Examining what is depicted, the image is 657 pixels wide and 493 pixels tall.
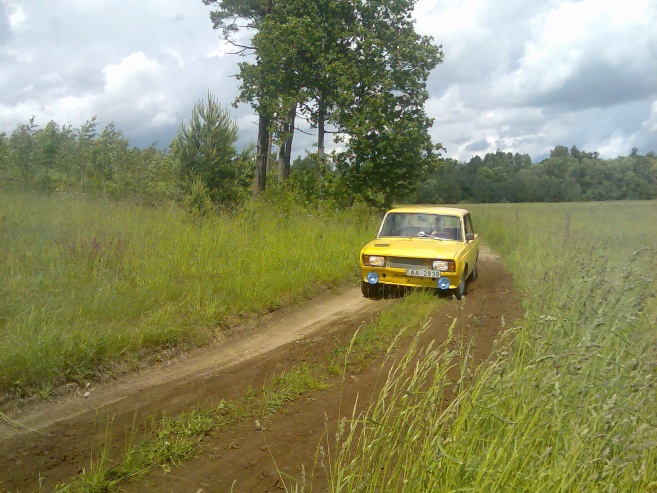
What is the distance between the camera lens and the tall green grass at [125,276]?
525 centimetres

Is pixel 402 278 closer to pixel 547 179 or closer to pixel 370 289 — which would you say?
pixel 370 289

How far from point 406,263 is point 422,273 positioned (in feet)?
1.09

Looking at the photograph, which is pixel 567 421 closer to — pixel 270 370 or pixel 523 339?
pixel 523 339

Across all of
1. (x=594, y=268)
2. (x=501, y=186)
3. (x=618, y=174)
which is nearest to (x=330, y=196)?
(x=618, y=174)

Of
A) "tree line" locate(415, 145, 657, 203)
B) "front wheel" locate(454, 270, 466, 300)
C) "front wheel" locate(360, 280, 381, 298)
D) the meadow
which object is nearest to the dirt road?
the meadow

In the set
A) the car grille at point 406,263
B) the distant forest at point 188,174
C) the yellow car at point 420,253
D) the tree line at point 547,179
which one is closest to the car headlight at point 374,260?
the yellow car at point 420,253

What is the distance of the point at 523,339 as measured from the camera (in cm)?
396

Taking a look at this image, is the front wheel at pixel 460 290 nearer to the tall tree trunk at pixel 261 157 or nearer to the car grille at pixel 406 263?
the car grille at pixel 406 263

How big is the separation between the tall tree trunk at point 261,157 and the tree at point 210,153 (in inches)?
236

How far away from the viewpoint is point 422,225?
400 inches

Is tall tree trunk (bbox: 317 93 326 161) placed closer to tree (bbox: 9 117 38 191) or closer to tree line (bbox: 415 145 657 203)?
tree line (bbox: 415 145 657 203)

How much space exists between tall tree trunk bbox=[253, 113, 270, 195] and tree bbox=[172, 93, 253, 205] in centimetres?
599

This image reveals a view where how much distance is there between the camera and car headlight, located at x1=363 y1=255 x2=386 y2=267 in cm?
906

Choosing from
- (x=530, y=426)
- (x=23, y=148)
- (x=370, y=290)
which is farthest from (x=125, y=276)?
(x=23, y=148)
